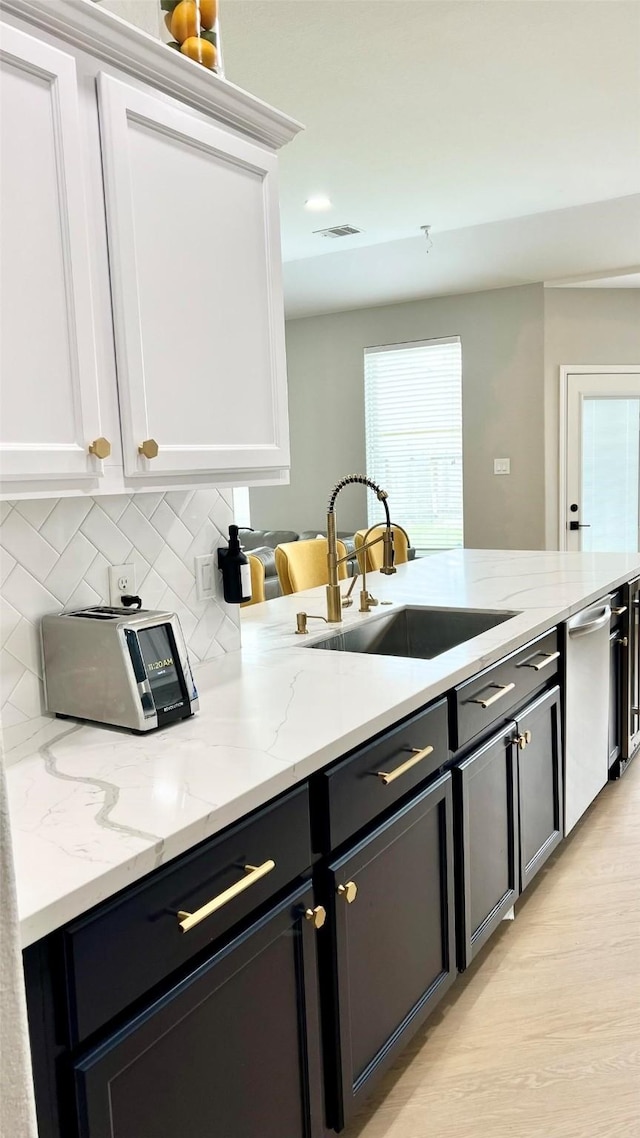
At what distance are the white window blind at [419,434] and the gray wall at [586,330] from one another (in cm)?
76

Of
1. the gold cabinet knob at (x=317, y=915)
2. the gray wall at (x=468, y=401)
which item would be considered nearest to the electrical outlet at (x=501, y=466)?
the gray wall at (x=468, y=401)

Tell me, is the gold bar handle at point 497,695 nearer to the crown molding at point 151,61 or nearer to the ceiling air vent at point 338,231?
the crown molding at point 151,61

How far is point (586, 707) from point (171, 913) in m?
2.09

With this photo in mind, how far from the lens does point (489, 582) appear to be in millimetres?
3143

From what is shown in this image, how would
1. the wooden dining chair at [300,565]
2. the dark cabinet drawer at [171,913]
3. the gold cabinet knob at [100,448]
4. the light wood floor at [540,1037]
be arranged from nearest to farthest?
1. the dark cabinet drawer at [171,913]
2. the gold cabinet knob at [100,448]
3. the light wood floor at [540,1037]
4. the wooden dining chair at [300,565]

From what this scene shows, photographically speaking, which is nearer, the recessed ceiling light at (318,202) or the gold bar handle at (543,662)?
the gold bar handle at (543,662)

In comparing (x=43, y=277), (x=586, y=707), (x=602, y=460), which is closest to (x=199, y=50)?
(x=43, y=277)

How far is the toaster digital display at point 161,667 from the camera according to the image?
149 cm

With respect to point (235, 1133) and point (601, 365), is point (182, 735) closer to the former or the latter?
point (235, 1133)

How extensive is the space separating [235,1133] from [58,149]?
1500 millimetres

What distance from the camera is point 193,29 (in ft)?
5.39

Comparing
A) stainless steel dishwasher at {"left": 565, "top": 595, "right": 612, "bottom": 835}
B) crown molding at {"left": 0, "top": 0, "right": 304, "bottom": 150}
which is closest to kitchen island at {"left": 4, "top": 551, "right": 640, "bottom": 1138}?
stainless steel dishwasher at {"left": 565, "top": 595, "right": 612, "bottom": 835}

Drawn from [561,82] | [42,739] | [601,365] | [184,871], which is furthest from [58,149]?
[601,365]

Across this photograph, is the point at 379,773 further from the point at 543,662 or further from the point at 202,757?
the point at 543,662
